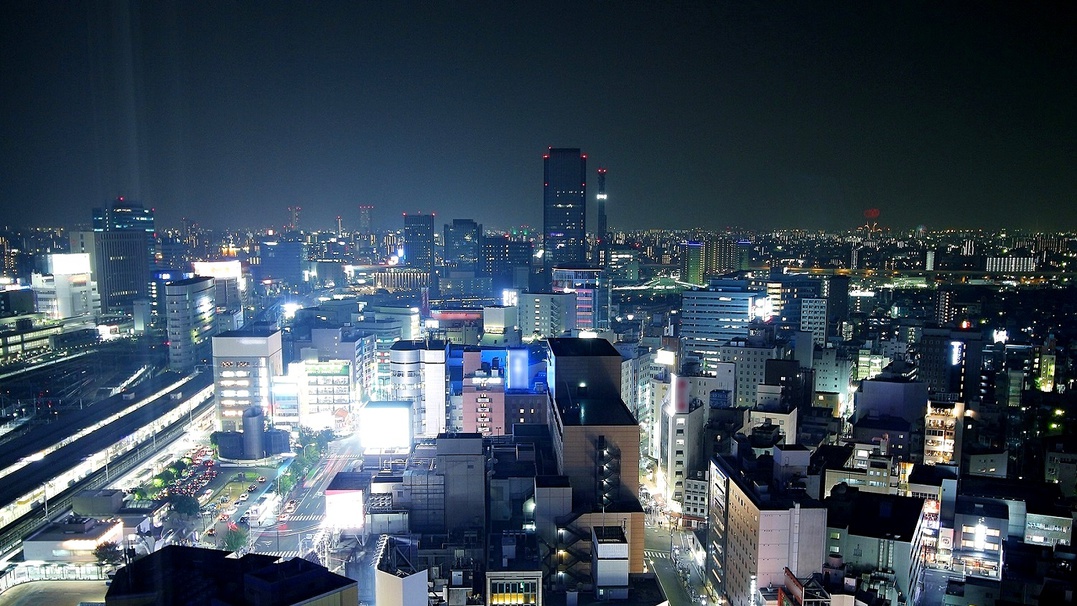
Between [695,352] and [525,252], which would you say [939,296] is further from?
[525,252]

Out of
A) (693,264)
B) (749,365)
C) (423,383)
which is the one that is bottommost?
(423,383)

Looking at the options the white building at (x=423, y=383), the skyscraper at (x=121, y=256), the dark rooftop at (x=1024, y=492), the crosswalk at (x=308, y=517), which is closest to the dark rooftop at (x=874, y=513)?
the dark rooftop at (x=1024, y=492)

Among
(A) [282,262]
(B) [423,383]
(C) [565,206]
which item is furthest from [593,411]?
(A) [282,262]

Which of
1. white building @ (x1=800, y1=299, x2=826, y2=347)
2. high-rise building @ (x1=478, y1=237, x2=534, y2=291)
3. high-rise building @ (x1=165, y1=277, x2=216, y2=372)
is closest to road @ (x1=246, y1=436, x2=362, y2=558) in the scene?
high-rise building @ (x1=165, y1=277, x2=216, y2=372)

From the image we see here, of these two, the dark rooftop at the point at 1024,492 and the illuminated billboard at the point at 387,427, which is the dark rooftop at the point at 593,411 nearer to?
the illuminated billboard at the point at 387,427

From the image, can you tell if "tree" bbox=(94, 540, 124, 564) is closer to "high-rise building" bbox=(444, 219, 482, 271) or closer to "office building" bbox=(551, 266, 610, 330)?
"office building" bbox=(551, 266, 610, 330)

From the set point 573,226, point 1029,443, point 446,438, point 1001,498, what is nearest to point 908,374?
point 1029,443

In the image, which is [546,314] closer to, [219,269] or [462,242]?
[219,269]
